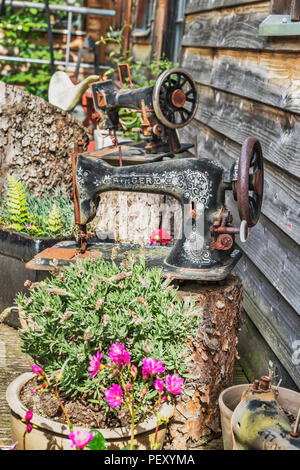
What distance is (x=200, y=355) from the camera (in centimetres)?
228

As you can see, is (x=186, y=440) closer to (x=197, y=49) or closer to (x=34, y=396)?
(x=34, y=396)

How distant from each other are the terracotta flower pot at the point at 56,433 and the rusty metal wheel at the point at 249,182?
708 millimetres

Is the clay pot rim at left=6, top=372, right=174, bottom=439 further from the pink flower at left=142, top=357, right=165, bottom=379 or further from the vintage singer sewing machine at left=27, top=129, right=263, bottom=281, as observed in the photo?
the vintage singer sewing machine at left=27, top=129, right=263, bottom=281

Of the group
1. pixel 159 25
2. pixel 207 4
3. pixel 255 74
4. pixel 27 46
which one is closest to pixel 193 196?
pixel 255 74

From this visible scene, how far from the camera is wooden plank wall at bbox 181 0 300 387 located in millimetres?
2475

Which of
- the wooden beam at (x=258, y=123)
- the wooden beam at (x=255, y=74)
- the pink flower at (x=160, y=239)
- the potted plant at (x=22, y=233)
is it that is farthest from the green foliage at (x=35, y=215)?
Result: the wooden beam at (x=255, y=74)

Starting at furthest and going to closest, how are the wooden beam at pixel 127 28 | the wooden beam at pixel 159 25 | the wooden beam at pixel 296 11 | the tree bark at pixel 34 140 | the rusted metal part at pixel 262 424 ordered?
the wooden beam at pixel 127 28
the wooden beam at pixel 159 25
the tree bark at pixel 34 140
the wooden beam at pixel 296 11
the rusted metal part at pixel 262 424

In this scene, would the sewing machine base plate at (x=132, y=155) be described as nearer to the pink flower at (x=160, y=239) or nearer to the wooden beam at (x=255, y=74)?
the pink flower at (x=160, y=239)

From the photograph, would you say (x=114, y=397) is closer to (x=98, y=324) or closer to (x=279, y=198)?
(x=98, y=324)

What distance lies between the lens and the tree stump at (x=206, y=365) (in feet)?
7.45

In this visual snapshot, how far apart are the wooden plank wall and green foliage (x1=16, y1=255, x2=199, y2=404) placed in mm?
687
